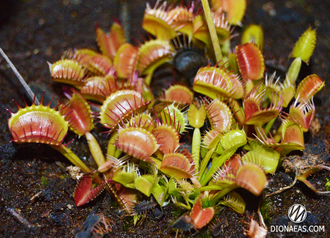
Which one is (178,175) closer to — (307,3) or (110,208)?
(110,208)

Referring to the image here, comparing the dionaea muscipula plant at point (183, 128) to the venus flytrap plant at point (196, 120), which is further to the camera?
the venus flytrap plant at point (196, 120)

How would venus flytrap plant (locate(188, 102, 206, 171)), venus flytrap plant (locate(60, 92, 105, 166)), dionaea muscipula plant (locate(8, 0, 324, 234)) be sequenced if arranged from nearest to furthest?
dionaea muscipula plant (locate(8, 0, 324, 234)), venus flytrap plant (locate(188, 102, 206, 171)), venus flytrap plant (locate(60, 92, 105, 166))

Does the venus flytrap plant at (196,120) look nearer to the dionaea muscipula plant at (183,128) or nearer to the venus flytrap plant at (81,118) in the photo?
the dionaea muscipula plant at (183,128)

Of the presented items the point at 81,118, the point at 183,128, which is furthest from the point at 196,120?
the point at 81,118

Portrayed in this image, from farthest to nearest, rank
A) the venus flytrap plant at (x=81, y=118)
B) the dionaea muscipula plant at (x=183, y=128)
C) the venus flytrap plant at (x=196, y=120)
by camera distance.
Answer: the venus flytrap plant at (x=81, y=118), the venus flytrap plant at (x=196, y=120), the dionaea muscipula plant at (x=183, y=128)

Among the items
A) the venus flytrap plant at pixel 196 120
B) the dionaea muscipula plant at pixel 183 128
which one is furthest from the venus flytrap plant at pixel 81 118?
the venus flytrap plant at pixel 196 120

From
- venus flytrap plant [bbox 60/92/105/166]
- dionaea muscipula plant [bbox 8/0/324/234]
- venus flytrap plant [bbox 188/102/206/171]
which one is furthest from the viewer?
venus flytrap plant [bbox 60/92/105/166]

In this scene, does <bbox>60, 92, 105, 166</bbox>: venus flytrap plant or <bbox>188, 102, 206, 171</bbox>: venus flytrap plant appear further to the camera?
<bbox>60, 92, 105, 166</bbox>: venus flytrap plant

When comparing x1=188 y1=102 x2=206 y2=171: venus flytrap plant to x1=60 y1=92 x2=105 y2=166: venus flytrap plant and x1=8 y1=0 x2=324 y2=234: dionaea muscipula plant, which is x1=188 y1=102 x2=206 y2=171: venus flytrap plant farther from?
x1=60 y1=92 x2=105 y2=166: venus flytrap plant

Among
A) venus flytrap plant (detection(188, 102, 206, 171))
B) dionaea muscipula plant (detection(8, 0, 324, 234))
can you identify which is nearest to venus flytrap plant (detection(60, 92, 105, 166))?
dionaea muscipula plant (detection(8, 0, 324, 234))
